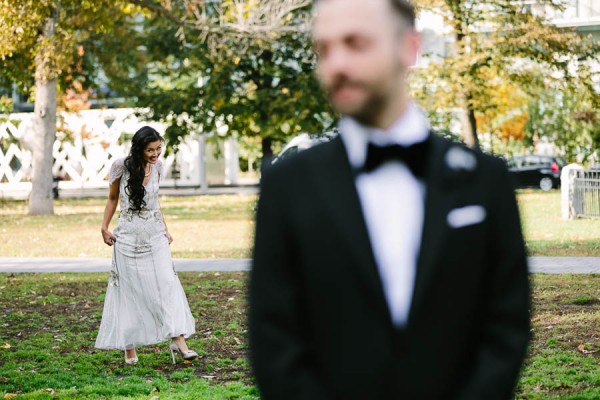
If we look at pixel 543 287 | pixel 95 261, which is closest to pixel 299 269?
pixel 543 287

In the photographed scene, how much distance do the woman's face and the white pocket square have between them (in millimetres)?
7115

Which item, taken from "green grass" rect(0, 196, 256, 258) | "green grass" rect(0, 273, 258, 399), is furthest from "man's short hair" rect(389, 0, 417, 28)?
"green grass" rect(0, 196, 256, 258)

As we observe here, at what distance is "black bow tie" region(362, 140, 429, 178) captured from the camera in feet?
7.00

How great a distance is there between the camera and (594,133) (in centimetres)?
4034

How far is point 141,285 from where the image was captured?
9.34 meters

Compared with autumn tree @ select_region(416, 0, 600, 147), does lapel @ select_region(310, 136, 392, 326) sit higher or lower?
lower

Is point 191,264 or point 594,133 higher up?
point 594,133

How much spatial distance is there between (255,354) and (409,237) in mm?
414

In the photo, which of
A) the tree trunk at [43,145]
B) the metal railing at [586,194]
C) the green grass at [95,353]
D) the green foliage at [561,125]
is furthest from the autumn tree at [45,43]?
the green foliage at [561,125]

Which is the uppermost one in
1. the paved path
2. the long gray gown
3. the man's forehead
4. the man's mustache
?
the man's forehead

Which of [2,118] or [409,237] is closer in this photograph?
[409,237]

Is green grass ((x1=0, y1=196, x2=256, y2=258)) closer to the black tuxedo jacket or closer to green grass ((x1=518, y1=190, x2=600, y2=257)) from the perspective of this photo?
green grass ((x1=518, y1=190, x2=600, y2=257))

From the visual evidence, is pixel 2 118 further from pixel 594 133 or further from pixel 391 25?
pixel 391 25

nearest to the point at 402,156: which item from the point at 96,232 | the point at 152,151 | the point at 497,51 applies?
the point at 152,151
